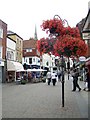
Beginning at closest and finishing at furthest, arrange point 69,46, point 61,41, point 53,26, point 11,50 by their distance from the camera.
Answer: point 69,46 < point 61,41 < point 53,26 < point 11,50

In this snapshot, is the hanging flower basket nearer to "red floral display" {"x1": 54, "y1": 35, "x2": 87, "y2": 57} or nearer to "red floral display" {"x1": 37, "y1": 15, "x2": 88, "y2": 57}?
"red floral display" {"x1": 37, "y1": 15, "x2": 88, "y2": 57}

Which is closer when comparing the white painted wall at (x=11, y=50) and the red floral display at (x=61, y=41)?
the red floral display at (x=61, y=41)

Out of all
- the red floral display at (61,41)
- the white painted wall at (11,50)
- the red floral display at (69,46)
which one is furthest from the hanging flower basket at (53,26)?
the white painted wall at (11,50)

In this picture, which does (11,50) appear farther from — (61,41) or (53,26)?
(61,41)

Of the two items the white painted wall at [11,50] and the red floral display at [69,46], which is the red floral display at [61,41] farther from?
the white painted wall at [11,50]

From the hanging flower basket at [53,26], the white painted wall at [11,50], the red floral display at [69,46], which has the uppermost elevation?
the white painted wall at [11,50]

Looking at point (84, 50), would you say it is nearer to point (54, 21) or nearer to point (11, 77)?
point (54, 21)

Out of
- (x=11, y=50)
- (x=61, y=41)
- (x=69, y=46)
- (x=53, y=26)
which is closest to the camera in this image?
(x=69, y=46)

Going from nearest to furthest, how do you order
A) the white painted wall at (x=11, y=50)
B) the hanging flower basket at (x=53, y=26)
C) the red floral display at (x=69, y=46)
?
the red floral display at (x=69, y=46), the hanging flower basket at (x=53, y=26), the white painted wall at (x=11, y=50)

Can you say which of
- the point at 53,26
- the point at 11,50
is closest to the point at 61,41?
the point at 53,26

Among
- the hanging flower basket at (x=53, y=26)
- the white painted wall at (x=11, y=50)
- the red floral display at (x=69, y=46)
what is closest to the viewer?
the red floral display at (x=69, y=46)

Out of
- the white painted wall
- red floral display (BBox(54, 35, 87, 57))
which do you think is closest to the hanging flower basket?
red floral display (BBox(54, 35, 87, 57))

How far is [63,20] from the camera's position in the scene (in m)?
12.7

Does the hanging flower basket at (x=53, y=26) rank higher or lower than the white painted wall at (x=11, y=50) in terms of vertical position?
lower
